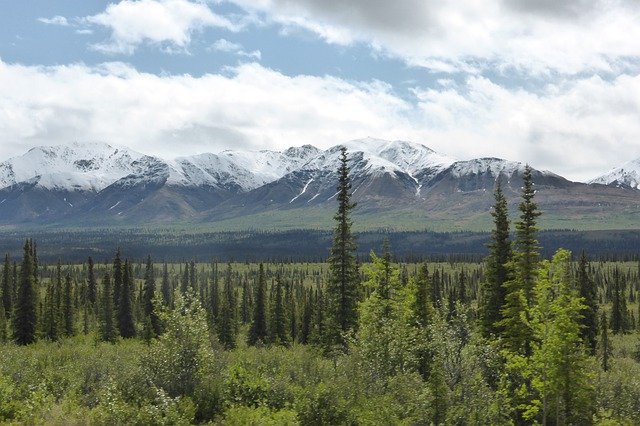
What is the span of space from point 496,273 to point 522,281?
5.72 metres

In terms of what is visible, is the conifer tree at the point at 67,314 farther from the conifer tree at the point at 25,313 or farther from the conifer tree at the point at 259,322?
the conifer tree at the point at 259,322

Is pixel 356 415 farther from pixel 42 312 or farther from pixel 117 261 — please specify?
pixel 42 312

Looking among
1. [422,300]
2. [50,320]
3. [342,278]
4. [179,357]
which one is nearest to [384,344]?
[179,357]

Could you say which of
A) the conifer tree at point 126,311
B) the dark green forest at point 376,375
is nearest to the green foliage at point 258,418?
the dark green forest at point 376,375

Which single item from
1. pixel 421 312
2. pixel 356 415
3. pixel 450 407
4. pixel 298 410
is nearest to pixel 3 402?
pixel 298 410

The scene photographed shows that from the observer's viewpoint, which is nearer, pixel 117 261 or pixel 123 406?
pixel 123 406

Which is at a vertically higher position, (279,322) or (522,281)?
(522,281)

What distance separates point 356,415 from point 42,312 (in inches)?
3162

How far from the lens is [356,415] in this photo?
21969 millimetres

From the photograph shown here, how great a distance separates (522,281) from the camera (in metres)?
39.5

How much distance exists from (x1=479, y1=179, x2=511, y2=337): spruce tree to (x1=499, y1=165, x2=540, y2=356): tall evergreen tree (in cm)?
213

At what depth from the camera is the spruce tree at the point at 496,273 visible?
147 ft

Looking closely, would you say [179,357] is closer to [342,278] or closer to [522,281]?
[522,281]

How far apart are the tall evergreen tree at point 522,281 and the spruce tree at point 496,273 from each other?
2.13 m
